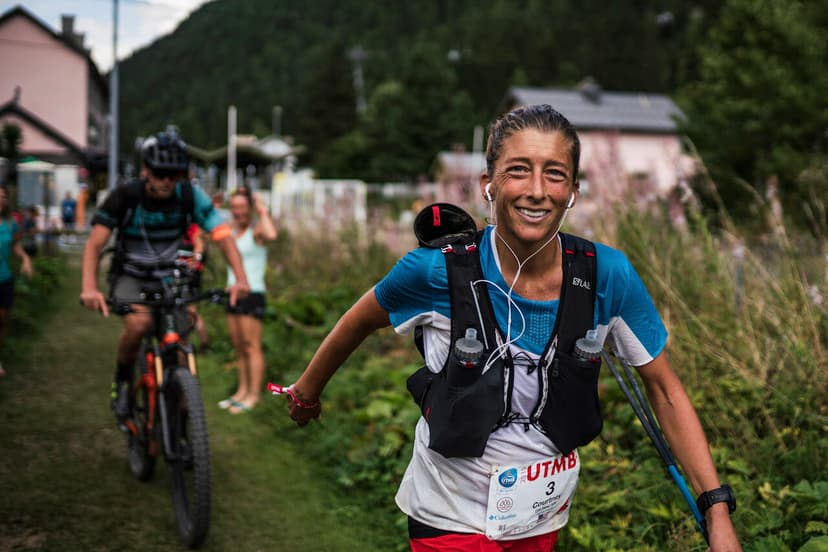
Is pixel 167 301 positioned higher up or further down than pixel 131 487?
higher up

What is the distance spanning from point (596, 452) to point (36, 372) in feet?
19.3

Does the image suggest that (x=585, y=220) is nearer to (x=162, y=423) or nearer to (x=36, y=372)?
(x=162, y=423)

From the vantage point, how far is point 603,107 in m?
61.6

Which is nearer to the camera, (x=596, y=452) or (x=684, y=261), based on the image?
(x=596, y=452)

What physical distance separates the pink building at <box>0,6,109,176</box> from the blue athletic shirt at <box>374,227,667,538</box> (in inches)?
564

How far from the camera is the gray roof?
189 ft

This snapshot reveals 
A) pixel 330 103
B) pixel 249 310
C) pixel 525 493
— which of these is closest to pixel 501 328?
pixel 525 493

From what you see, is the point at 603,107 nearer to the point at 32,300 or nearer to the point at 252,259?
the point at 32,300

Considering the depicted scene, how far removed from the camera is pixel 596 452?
4.89 m

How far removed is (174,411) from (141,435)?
24.5 inches

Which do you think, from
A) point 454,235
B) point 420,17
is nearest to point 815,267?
point 454,235

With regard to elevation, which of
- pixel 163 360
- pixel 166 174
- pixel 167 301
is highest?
pixel 166 174

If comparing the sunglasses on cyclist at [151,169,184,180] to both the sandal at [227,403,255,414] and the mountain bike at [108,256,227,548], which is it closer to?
the mountain bike at [108,256,227,548]

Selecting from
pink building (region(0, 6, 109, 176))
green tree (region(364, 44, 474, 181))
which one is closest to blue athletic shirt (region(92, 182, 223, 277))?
pink building (region(0, 6, 109, 176))
